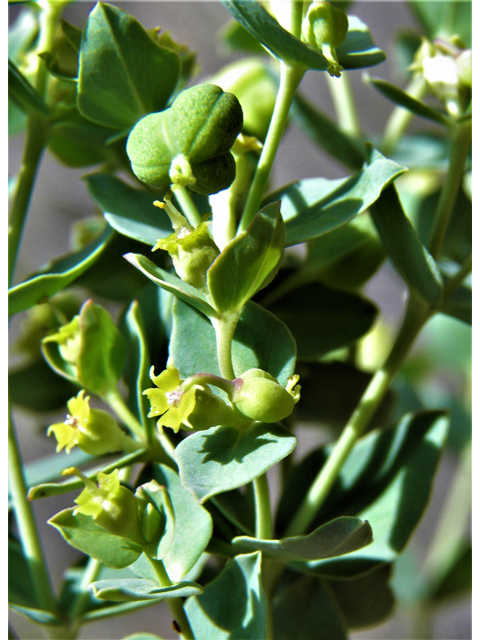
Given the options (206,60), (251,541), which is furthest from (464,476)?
(206,60)

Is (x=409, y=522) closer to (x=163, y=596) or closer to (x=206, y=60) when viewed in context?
(x=163, y=596)

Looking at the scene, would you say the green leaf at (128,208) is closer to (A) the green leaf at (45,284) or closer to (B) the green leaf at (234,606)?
(A) the green leaf at (45,284)

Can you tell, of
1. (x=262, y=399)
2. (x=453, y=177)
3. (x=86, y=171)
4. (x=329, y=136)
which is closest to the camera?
(x=262, y=399)

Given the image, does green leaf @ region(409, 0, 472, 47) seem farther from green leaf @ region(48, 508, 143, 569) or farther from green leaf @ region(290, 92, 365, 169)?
green leaf @ region(48, 508, 143, 569)

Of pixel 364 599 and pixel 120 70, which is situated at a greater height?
pixel 120 70

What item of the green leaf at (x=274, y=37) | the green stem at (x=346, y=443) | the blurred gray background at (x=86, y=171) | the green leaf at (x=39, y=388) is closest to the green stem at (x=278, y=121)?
the green leaf at (x=274, y=37)

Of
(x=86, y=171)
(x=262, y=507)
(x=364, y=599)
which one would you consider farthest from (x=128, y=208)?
(x=86, y=171)

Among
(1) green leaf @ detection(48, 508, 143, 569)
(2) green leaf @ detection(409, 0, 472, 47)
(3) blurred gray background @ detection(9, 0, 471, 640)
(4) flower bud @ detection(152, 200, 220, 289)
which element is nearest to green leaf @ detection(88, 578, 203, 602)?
(1) green leaf @ detection(48, 508, 143, 569)

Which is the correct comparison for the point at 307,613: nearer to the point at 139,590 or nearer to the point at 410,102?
the point at 139,590
